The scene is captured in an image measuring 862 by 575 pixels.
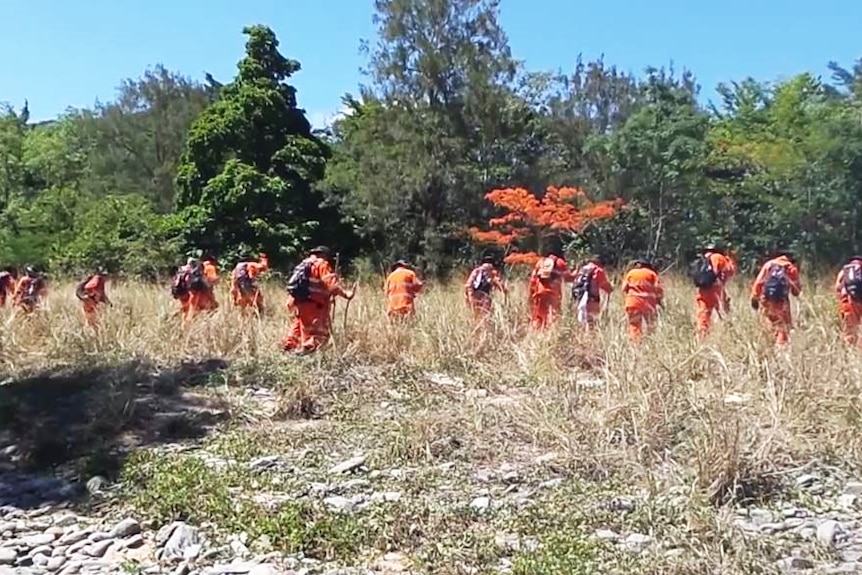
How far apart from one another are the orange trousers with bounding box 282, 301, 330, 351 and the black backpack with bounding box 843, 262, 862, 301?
5674 millimetres

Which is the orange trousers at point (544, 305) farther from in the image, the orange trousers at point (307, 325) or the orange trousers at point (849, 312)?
the orange trousers at point (849, 312)

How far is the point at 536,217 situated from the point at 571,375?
49.4 feet

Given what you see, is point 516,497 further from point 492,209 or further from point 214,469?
point 492,209

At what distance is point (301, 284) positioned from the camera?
10.9 m

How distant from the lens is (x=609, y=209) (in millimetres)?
22719

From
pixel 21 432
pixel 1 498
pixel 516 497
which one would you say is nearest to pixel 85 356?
pixel 21 432

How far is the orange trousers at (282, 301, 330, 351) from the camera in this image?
10.7 m

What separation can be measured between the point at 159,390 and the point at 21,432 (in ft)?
4.48

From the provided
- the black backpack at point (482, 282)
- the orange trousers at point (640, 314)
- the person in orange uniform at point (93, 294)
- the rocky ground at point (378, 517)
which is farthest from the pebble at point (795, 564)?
the person in orange uniform at point (93, 294)

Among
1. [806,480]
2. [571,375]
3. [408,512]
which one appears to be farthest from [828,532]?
[571,375]

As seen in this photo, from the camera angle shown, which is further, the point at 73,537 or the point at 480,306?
the point at 480,306

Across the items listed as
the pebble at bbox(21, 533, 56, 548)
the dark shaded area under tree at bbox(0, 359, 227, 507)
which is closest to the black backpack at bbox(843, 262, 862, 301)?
the dark shaded area under tree at bbox(0, 359, 227, 507)

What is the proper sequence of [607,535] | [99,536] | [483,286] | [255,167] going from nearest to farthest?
[607,535]
[99,536]
[483,286]
[255,167]

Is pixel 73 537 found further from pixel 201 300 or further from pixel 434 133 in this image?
pixel 434 133
